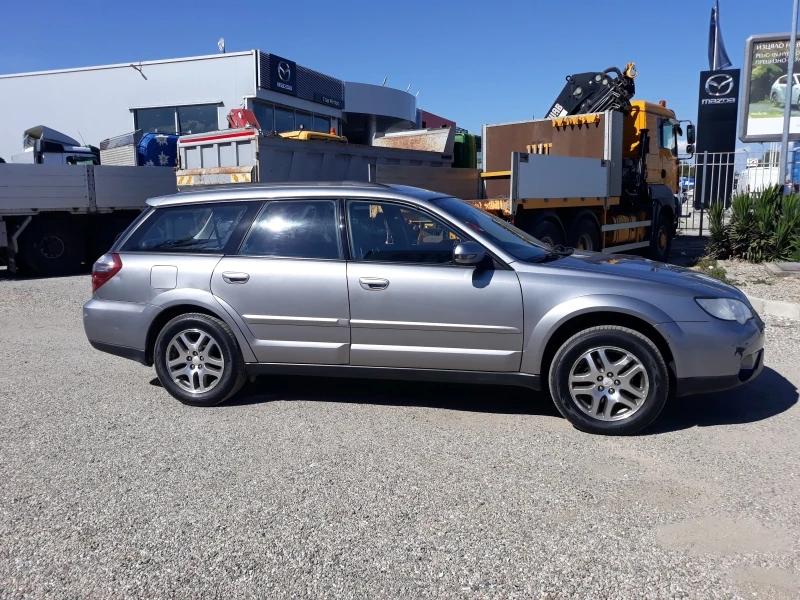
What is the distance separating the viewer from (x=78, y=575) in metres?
3.21

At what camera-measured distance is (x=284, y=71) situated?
94.9 feet

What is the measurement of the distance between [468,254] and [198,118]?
26.6 m

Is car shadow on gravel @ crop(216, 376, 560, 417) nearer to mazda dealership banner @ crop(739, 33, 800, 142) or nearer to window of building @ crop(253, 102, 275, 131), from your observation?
mazda dealership banner @ crop(739, 33, 800, 142)

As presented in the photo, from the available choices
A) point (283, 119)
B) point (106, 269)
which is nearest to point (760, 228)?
point (106, 269)

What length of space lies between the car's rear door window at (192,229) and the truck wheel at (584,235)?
6.99 m

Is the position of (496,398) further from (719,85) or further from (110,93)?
(110,93)

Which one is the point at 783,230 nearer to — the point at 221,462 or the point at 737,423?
the point at 737,423

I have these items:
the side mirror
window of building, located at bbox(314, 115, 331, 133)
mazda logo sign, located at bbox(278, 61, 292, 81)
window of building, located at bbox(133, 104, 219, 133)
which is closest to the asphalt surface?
the side mirror

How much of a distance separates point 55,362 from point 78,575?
4445 millimetres

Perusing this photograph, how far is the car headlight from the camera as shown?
185 inches

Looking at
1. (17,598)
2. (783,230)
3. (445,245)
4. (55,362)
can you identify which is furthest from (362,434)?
(783,230)

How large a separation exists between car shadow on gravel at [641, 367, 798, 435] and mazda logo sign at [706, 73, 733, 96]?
21759mm

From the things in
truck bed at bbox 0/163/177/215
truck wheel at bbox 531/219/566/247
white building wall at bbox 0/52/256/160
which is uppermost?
white building wall at bbox 0/52/256/160

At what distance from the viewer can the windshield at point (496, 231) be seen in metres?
5.18
